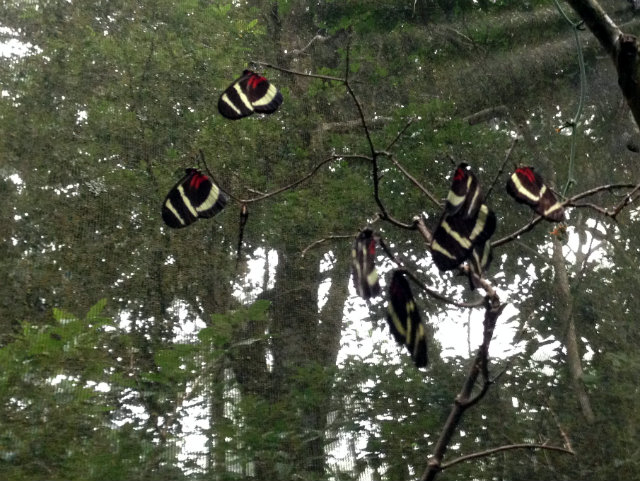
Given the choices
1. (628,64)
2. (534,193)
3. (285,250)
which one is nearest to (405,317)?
(534,193)

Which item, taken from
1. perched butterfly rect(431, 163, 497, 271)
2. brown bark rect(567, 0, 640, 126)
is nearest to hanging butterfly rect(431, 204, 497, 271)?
perched butterfly rect(431, 163, 497, 271)

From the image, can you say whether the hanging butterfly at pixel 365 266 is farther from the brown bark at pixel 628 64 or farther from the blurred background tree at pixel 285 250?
the blurred background tree at pixel 285 250

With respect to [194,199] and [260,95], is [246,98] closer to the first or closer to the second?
[260,95]

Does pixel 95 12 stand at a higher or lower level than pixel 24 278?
higher

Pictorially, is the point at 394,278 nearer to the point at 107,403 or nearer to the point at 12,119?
the point at 107,403

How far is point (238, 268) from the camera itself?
219cm

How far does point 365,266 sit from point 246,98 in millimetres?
410

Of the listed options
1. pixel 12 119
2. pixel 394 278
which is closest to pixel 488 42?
pixel 12 119

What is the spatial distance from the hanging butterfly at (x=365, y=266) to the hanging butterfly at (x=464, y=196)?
0.36 feet

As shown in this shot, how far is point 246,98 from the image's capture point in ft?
3.87

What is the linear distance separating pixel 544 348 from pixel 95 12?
1.88 m

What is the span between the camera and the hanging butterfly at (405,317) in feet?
3.05

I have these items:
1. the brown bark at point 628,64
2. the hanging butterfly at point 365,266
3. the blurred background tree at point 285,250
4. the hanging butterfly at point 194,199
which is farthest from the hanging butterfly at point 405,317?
the blurred background tree at point 285,250

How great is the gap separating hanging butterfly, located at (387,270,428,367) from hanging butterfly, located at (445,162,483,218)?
11cm
